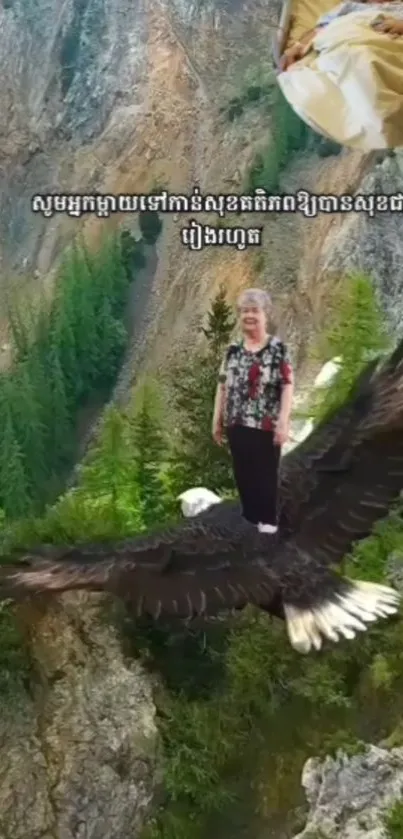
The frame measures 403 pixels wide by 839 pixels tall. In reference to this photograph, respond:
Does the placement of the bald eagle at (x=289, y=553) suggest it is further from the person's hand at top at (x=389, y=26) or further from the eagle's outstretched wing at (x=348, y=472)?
the person's hand at top at (x=389, y=26)

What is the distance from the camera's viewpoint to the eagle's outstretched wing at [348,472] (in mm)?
1280

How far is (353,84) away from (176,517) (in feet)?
1.70

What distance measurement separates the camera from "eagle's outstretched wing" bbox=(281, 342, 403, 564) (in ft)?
4.20

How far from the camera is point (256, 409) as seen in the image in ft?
4.14

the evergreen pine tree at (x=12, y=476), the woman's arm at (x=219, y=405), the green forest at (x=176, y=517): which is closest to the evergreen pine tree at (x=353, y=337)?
the green forest at (x=176, y=517)

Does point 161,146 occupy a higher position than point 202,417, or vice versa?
point 161,146

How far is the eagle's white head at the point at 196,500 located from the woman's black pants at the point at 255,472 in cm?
3

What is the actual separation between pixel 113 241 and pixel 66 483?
280mm

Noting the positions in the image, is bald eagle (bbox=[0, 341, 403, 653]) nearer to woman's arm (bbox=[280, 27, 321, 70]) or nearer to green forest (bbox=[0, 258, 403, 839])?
green forest (bbox=[0, 258, 403, 839])

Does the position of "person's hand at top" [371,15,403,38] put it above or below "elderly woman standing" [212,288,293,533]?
above

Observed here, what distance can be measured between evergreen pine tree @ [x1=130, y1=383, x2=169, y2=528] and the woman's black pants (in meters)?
0.08

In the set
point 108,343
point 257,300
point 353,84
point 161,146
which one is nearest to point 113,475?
point 108,343

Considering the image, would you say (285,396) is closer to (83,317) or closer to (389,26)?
(83,317)

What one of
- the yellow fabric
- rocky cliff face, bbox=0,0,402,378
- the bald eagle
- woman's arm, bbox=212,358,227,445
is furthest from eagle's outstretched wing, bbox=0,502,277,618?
the yellow fabric
